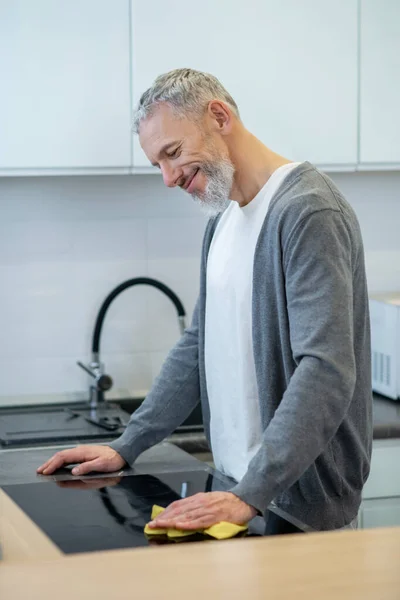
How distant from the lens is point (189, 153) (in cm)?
174

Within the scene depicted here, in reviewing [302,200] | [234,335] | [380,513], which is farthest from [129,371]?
[302,200]

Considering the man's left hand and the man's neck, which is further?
the man's neck

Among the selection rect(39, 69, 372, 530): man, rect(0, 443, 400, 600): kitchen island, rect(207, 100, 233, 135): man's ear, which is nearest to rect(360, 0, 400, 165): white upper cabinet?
rect(39, 69, 372, 530): man

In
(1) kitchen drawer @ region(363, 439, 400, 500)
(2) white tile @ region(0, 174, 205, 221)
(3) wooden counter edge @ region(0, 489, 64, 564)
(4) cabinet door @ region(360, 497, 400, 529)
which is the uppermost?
(2) white tile @ region(0, 174, 205, 221)

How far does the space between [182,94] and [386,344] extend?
1333 millimetres

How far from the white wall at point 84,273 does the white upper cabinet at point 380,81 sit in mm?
600

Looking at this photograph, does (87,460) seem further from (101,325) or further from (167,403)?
(101,325)

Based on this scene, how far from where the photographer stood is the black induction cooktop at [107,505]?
1406 millimetres

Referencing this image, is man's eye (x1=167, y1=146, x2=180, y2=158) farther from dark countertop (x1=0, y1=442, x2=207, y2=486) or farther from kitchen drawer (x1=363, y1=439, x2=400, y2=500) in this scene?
kitchen drawer (x1=363, y1=439, x2=400, y2=500)

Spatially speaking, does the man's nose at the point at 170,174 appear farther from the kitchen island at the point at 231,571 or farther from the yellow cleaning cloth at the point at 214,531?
the kitchen island at the point at 231,571

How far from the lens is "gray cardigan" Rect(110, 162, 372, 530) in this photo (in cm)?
A: 146

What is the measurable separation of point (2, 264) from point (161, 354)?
56cm

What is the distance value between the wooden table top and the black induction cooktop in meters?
0.50

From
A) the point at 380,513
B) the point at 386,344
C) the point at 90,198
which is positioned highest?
the point at 90,198
